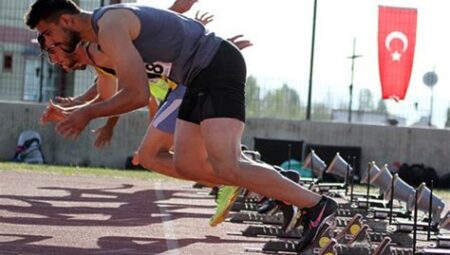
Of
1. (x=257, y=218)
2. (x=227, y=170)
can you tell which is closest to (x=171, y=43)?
(x=227, y=170)

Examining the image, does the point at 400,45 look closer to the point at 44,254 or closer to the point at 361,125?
the point at 361,125

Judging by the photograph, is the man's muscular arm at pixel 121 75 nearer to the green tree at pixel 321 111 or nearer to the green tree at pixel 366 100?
the green tree at pixel 321 111

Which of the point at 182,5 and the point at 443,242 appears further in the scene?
the point at 182,5

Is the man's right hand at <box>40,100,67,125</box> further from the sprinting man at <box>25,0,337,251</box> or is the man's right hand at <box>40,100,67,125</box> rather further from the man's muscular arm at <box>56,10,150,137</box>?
the man's muscular arm at <box>56,10,150,137</box>

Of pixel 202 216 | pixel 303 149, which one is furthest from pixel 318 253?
pixel 303 149

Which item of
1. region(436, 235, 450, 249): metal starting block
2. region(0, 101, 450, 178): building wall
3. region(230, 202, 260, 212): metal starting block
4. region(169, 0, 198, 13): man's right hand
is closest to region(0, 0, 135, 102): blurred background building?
region(0, 101, 450, 178): building wall

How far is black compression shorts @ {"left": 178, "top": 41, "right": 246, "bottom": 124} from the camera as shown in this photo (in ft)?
20.2

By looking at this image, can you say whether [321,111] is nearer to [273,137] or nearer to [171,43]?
[273,137]

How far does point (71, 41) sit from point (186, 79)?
0.78 meters

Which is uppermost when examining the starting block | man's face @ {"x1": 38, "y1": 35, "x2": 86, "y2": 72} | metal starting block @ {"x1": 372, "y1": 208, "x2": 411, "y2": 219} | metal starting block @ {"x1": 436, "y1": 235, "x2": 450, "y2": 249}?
man's face @ {"x1": 38, "y1": 35, "x2": 86, "y2": 72}

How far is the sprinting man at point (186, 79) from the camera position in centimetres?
558

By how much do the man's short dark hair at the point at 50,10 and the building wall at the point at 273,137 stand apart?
16000mm

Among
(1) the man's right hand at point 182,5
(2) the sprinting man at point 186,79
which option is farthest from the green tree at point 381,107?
(2) the sprinting man at point 186,79

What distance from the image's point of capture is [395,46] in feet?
73.8
